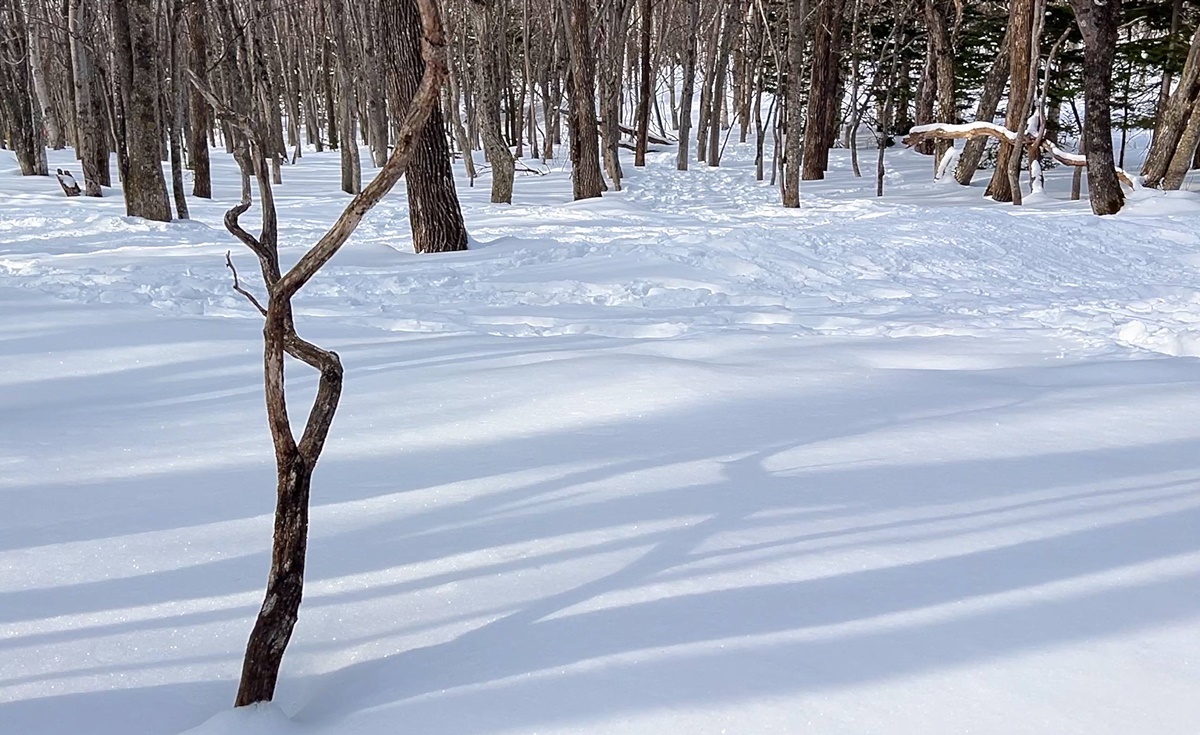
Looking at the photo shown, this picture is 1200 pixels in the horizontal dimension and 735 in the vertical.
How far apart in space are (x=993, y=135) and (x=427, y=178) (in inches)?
367

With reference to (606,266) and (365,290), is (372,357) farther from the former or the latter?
(606,266)

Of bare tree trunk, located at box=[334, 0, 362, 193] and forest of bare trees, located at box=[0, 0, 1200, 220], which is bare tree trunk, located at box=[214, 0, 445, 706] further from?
bare tree trunk, located at box=[334, 0, 362, 193]

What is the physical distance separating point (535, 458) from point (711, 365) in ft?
4.69

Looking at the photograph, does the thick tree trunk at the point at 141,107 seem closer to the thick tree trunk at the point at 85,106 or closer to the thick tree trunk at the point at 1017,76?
the thick tree trunk at the point at 85,106

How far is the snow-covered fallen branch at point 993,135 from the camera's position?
13367mm

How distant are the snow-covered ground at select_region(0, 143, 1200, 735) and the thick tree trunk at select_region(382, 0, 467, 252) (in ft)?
8.17

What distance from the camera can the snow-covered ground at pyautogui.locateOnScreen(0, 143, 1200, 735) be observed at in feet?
6.70

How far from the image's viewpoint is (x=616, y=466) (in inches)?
127

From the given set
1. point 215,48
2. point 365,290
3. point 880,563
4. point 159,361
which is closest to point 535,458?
point 880,563

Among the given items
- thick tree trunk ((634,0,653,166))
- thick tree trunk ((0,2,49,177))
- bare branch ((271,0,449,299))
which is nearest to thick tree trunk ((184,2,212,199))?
thick tree trunk ((0,2,49,177))

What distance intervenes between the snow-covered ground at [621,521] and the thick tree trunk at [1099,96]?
5987 millimetres

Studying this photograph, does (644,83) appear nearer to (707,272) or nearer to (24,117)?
(24,117)

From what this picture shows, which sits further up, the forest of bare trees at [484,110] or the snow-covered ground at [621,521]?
the forest of bare trees at [484,110]

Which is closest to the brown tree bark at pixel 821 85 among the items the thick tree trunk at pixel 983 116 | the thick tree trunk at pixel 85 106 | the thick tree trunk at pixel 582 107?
the thick tree trunk at pixel 983 116
